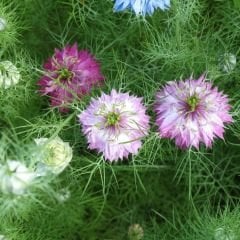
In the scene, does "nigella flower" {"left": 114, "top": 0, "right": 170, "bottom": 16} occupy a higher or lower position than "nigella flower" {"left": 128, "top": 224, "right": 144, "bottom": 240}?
higher

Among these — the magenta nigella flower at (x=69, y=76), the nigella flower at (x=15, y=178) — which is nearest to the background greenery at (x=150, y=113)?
the magenta nigella flower at (x=69, y=76)

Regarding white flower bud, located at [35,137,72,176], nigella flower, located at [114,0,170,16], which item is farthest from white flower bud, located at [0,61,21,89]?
nigella flower, located at [114,0,170,16]

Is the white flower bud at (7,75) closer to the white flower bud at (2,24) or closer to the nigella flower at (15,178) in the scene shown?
the white flower bud at (2,24)

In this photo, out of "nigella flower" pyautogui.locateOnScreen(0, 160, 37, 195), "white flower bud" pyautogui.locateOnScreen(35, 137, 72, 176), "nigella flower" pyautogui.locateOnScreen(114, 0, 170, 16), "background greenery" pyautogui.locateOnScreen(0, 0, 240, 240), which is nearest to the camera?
"nigella flower" pyautogui.locateOnScreen(0, 160, 37, 195)

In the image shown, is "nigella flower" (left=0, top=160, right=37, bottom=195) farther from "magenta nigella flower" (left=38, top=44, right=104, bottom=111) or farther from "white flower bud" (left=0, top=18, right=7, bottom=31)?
"white flower bud" (left=0, top=18, right=7, bottom=31)

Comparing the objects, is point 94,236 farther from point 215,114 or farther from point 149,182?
point 215,114

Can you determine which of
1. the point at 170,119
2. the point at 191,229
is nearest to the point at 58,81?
the point at 170,119
